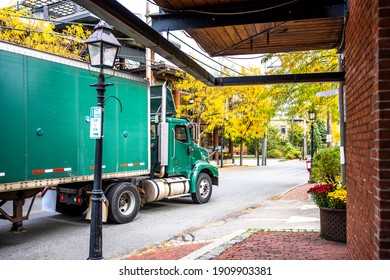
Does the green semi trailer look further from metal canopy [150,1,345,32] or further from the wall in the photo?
the wall

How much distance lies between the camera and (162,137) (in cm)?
1186

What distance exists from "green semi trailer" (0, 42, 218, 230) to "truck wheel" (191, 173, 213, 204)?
446 mm

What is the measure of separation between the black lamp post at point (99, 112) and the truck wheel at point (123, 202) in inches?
130

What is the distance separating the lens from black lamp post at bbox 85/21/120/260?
6.09 meters

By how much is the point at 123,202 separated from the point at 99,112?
4297 millimetres

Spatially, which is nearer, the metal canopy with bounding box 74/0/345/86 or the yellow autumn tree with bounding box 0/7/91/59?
the metal canopy with bounding box 74/0/345/86

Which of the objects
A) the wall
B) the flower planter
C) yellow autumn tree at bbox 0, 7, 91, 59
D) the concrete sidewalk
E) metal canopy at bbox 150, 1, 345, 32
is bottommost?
the concrete sidewalk

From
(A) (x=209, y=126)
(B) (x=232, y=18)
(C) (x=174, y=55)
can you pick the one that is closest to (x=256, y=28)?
(B) (x=232, y=18)

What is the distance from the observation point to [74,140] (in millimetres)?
8531

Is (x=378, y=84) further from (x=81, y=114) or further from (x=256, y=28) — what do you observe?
(x=81, y=114)

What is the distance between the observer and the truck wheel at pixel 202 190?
12969mm

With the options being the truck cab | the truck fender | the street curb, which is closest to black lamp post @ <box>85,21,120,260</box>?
the street curb

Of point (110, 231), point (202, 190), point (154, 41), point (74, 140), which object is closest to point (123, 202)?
point (110, 231)
